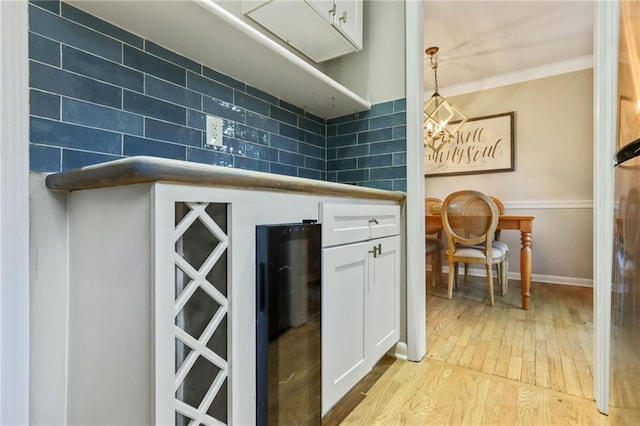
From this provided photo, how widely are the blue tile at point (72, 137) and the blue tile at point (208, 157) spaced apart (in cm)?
27

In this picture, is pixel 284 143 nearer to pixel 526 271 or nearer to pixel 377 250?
pixel 377 250

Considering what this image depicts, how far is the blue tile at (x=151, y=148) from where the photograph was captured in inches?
40.4

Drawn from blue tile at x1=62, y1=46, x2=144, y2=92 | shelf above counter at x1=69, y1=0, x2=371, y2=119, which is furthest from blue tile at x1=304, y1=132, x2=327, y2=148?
blue tile at x1=62, y1=46, x2=144, y2=92

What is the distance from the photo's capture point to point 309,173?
185cm

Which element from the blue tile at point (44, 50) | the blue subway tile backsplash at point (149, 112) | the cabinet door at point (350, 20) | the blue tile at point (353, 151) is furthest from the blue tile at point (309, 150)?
the blue tile at point (44, 50)

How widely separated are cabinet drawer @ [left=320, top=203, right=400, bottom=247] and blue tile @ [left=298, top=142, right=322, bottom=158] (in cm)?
61

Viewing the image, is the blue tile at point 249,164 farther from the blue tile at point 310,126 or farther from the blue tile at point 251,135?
the blue tile at point 310,126

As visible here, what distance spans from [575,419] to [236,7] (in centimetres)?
221

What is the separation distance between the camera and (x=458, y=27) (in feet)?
8.57

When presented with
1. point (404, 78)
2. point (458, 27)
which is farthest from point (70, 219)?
point (458, 27)

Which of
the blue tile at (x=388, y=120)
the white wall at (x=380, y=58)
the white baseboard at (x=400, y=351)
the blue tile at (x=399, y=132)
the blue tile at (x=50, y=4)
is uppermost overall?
the white wall at (x=380, y=58)

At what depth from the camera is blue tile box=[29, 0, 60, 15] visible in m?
0.84

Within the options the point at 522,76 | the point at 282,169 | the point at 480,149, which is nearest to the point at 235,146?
the point at 282,169

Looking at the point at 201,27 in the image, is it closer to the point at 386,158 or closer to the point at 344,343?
the point at 386,158
